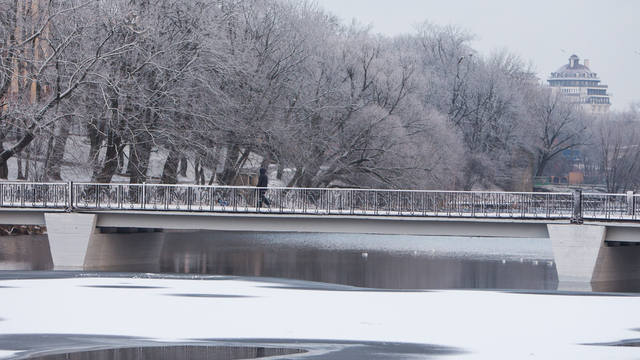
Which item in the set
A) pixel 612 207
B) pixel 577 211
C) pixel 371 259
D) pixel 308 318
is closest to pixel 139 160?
pixel 371 259

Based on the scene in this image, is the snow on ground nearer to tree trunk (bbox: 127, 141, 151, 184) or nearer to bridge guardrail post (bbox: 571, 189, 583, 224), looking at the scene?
bridge guardrail post (bbox: 571, 189, 583, 224)

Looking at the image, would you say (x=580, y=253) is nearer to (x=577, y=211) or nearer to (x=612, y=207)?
(x=577, y=211)

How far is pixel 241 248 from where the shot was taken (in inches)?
1665

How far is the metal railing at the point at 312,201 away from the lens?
1069 inches

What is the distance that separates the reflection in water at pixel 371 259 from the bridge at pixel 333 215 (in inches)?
80.6

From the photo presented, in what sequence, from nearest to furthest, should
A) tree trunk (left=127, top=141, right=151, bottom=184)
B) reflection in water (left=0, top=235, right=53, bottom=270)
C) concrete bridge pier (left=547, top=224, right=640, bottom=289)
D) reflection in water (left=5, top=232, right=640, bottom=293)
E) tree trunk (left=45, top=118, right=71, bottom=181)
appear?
concrete bridge pier (left=547, top=224, right=640, bottom=289) < reflection in water (left=5, top=232, right=640, bottom=293) < reflection in water (left=0, top=235, right=53, bottom=270) < tree trunk (left=127, top=141, right=151, bottom=184) < tree trunk (left=45, top=118, right=71, bottom=181)

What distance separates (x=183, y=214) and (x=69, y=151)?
1569 centimetres

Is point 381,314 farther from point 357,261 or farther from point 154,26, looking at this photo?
point 154,26

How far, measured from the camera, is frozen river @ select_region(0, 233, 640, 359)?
1310cm

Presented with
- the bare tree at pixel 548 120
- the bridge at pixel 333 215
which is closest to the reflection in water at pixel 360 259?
the bridge at pixel 333 215

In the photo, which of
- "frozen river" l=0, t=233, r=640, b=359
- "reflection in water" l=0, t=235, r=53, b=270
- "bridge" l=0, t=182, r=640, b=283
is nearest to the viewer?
"frozen river" l=0, t=233, r=640, b=359

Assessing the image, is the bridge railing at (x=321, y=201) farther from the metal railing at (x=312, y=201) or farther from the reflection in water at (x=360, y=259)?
the reflection in water at (x=360, y=259)

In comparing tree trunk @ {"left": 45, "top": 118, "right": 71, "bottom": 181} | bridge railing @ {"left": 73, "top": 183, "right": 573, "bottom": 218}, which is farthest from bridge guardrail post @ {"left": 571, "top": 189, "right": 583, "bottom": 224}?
tree trunk @ {"left": 45, "top": 118, "right": 71, "bottom": 181}

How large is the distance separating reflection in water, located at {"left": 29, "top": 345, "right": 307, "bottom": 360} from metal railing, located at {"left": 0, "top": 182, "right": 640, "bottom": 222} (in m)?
14.9
